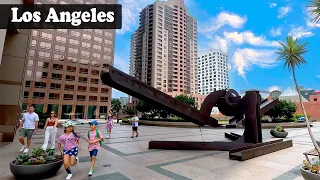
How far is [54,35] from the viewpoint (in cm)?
5494

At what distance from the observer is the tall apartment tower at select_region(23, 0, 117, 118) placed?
5103cm

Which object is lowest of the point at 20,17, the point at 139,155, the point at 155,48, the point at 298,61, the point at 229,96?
the point at 139,155

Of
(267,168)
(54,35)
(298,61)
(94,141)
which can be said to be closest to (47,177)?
Answer: (94,141)

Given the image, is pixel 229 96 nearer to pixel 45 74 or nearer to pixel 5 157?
pixel 5 157

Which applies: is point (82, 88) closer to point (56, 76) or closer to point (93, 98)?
point (93, 98)

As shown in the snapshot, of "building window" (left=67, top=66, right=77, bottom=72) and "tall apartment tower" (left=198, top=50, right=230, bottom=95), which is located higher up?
"tall apartment tower" (left=198, top=50, right=230, bottom=95)

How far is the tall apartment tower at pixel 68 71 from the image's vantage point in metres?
51.0

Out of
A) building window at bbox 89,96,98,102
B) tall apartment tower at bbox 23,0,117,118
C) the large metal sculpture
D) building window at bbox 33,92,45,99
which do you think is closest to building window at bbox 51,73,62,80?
tall apartment tower at bbox 23,0,117,118

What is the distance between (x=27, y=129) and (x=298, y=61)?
12.3m

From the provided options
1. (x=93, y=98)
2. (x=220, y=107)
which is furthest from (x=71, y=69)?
(x=220, y=107)

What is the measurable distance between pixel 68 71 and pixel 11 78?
49.7m

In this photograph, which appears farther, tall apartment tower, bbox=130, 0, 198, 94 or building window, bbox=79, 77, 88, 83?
tall apartment tower, bbox=130, 0, 198, 94

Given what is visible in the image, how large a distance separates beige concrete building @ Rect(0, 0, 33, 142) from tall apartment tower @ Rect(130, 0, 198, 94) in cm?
8067

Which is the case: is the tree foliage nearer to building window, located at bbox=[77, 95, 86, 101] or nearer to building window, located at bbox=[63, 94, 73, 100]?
building window, located at bbox=[77, 95, 86, 101]
